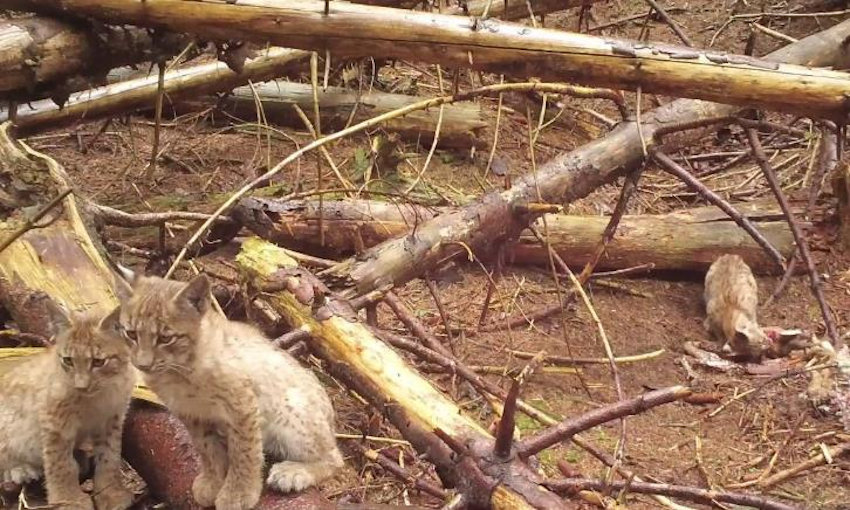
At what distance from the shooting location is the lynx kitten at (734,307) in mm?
6422

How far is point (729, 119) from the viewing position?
5.80 metres

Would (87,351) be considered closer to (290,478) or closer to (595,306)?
(290,478)

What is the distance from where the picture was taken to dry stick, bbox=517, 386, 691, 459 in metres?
3.40

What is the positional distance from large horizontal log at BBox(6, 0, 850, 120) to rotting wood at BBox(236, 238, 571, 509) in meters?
1.29

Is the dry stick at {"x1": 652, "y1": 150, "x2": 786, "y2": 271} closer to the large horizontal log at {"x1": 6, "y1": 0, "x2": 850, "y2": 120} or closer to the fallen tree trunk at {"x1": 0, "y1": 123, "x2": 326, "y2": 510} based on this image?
the large horizontal log at {"x1": 6, "y1": 0, "x2": 850, "y2": 120}

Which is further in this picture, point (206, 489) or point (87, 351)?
point (87, 351)

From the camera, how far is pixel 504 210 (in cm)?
631

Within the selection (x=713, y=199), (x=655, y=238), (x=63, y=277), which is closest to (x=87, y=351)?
(x=63, y=277)

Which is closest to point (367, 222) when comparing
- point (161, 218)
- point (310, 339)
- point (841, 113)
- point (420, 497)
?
point (161, 218)

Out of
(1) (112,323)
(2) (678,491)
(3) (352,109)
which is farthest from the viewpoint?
(3) (352,109)

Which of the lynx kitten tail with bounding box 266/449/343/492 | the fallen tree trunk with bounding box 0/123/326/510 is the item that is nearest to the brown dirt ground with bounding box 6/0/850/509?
the lynx kitten tail with bounding box 266/449/343/492

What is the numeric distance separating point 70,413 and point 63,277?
43.3 inches

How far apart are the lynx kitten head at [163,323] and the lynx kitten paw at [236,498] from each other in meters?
0.48

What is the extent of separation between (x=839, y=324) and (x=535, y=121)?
405 cm
